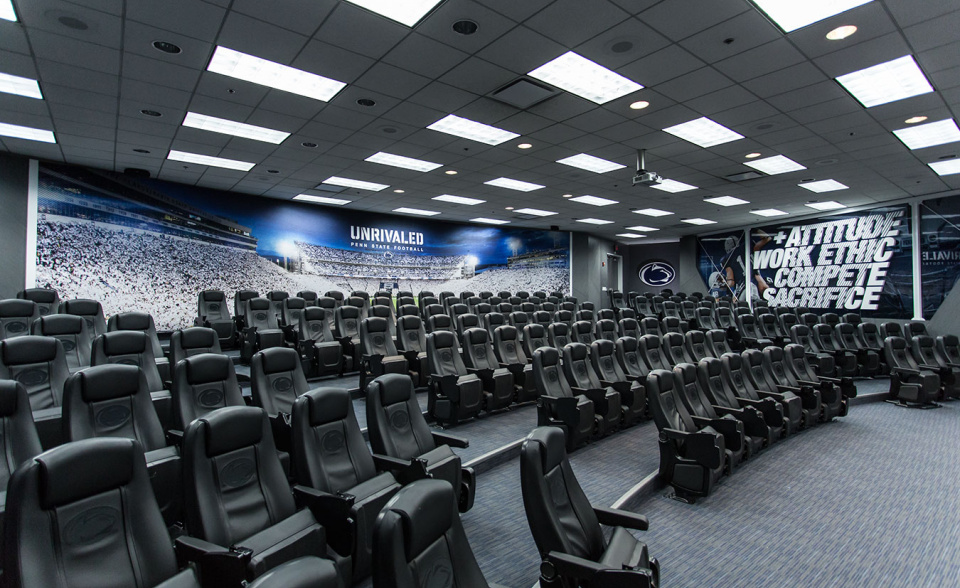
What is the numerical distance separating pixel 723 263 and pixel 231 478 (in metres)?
16.4

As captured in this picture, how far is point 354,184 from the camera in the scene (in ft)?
30.3

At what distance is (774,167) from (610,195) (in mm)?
3183

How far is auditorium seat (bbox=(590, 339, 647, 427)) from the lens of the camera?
497 centimetres

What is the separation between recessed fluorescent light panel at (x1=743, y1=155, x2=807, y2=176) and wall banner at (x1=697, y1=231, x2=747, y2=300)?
24.6 feet

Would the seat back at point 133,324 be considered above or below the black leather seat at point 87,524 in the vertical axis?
above

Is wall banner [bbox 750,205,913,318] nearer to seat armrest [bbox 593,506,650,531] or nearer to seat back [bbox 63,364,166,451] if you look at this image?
seat armrest [bbox 593,506,650,531]

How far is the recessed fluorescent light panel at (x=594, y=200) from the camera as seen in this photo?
1037 cm

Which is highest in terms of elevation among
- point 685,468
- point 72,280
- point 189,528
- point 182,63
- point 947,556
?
point 182,63

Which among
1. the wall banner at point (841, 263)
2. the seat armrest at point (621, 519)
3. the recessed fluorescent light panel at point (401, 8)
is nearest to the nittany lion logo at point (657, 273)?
the wall banner at point (841, 263)

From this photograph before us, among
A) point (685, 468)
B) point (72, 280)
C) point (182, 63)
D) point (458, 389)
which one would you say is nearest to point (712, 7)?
point (685, 468)

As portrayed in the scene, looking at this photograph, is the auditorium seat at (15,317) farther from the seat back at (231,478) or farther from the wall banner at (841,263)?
the wall banner at (841,263)

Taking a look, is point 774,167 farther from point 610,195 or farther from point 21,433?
point 21,433

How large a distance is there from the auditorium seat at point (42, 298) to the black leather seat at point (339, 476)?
623cm

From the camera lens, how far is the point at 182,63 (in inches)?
166
